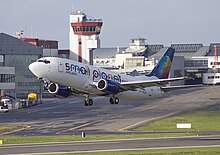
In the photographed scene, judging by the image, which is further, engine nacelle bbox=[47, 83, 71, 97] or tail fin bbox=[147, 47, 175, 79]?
tail fin bbox=[147, 47, 175, 79]

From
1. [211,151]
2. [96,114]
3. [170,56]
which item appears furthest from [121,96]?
[96,114]

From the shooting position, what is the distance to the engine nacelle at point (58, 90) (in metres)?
91.2

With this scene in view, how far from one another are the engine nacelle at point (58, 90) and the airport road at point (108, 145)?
674 cm

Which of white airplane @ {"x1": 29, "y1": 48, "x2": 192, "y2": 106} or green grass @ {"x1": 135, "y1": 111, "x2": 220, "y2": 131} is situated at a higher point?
white airplane @ {"x1": 29, "y1": 48, "x2": 192, "y2": 106}

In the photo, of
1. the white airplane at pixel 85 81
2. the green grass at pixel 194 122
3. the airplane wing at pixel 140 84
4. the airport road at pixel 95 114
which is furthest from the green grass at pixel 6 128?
the airplane wing at pixel 140 84

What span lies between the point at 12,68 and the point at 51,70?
98002 millimetres

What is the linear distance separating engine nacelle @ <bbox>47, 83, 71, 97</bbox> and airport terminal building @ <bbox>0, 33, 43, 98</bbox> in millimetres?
92150

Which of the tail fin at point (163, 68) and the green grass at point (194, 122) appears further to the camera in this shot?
the green grass at point (194, 122)

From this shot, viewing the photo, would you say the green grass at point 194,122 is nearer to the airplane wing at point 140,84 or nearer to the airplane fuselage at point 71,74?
the airplane wing at point 140,84

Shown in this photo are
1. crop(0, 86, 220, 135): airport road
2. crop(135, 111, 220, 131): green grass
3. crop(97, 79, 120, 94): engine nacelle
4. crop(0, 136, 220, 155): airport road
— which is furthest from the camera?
crop(0, 86, 220, 135): airport road

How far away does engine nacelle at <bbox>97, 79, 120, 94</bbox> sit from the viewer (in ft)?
304

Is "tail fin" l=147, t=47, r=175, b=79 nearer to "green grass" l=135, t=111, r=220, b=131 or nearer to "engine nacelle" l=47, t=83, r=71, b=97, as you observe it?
"green grass" l=135, t=111, r=220, b=131

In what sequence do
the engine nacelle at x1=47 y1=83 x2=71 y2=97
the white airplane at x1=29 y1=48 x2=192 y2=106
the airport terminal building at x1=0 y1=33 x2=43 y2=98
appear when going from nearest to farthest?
1. the white airplane at x1=29 y1=48 x2=192 y2=106
2. the engine nacelle at x1=47 y1=83 x2=71 y2=97
3. the airport terminal building at x1=0 y1=33 x2=43 y2=98

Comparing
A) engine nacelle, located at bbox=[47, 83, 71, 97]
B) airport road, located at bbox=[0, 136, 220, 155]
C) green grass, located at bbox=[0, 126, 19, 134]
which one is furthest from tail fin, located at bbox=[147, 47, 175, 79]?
green grass, located at bbox=[0, 126, 19, 134]
